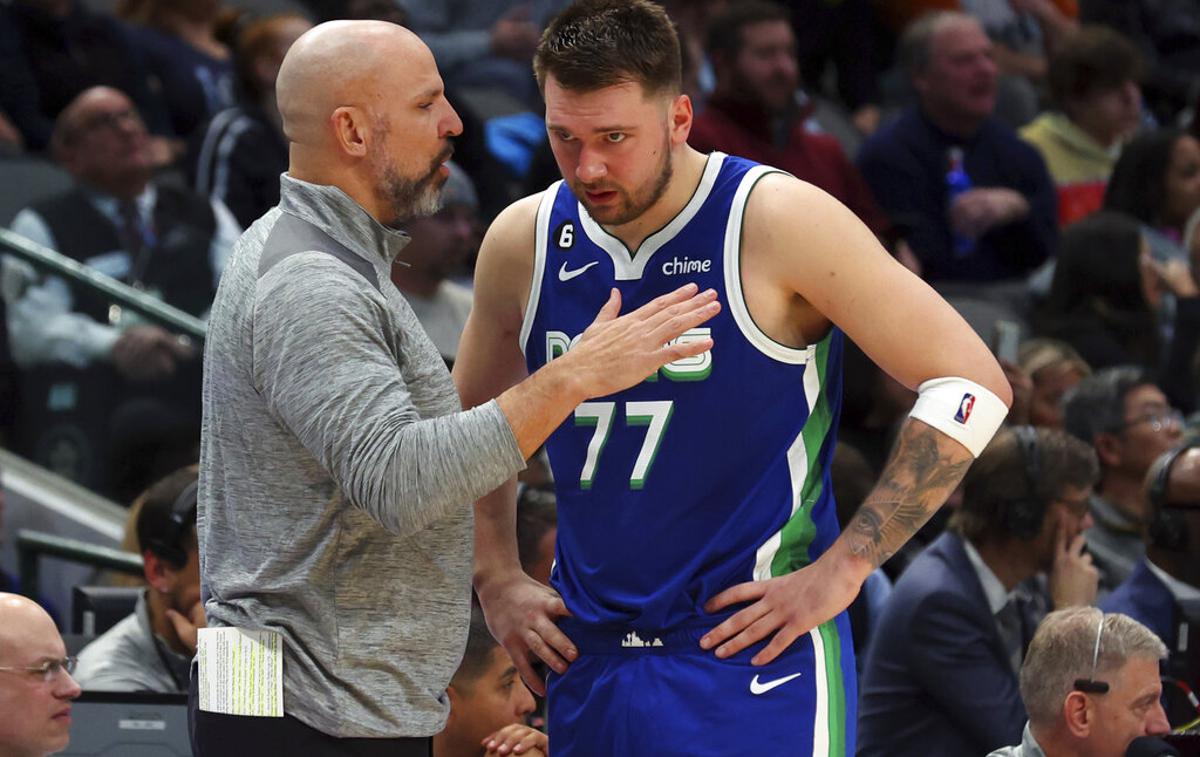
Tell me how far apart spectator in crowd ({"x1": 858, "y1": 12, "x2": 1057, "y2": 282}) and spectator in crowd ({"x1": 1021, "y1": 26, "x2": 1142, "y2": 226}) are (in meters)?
0.76

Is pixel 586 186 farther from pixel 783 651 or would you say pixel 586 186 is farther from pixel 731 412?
pixel 783 651

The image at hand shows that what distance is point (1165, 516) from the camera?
580 cm

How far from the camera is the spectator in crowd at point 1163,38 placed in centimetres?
1224

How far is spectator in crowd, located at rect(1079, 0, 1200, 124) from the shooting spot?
12242mm

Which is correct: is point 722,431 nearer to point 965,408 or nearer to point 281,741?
point 965,408

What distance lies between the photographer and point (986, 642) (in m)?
5.32

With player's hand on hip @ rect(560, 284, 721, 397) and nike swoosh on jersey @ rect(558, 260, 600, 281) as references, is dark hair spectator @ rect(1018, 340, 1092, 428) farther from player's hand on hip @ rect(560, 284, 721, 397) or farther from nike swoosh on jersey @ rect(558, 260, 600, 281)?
player's hand on hip @ rect(560, 284, 721, 397)

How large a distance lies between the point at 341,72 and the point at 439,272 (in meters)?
4.05

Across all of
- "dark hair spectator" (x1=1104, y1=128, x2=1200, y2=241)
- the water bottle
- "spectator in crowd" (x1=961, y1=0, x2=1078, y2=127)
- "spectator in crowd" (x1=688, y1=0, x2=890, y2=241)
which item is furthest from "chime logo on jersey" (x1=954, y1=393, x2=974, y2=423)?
"spectator in crowd" (x1=961, y1=0, x2=1078, y2=127)

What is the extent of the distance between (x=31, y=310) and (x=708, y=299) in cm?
432

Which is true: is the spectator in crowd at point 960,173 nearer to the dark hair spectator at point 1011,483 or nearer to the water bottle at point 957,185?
the water bottle at point 957,185

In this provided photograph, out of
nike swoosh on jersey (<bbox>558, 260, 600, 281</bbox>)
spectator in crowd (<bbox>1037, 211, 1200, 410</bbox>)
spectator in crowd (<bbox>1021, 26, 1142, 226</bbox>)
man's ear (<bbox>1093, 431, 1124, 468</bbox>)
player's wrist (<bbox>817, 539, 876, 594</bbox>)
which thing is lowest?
player's wrist (<bbox>817, 539, 876, 594</bbox>)

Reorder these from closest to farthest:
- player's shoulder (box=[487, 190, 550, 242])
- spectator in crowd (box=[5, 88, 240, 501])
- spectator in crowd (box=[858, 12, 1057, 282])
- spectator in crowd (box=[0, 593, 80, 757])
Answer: player's shoulder (box=[487, 190, 550, 242]) → spectator in crowd (box=[0, 593, 80, 757]) → spectator in crowd (box=[5, 88, 240, 501]) → spectator in crowd (box=[858, 12, 1057, 282])

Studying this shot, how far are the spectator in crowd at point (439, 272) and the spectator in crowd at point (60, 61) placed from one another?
2.19 meters
